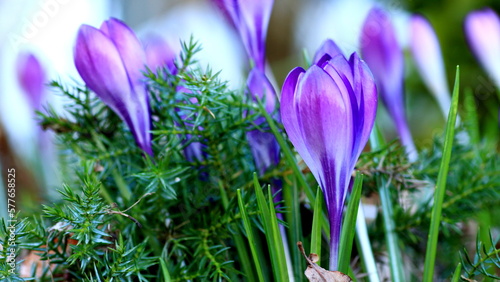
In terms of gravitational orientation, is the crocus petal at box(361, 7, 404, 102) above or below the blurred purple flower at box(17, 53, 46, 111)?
below

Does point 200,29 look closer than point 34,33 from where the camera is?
No

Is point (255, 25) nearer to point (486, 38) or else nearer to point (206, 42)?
point (206, 42)

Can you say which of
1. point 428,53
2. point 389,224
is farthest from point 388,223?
point 428,53

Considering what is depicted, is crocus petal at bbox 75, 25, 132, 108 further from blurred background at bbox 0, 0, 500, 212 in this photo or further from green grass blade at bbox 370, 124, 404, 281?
green grass blade at bbox 370, 124, 404, 281

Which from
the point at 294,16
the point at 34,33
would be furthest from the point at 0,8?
the point at 294,16

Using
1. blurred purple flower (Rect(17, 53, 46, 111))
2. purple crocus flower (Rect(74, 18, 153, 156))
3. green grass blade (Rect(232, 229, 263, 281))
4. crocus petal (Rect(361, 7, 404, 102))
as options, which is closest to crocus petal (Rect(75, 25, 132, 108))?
purple crocus flower (Rect(74, 18, 153, 156))

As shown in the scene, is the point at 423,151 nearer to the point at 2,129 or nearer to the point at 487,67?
the point at 487,67
